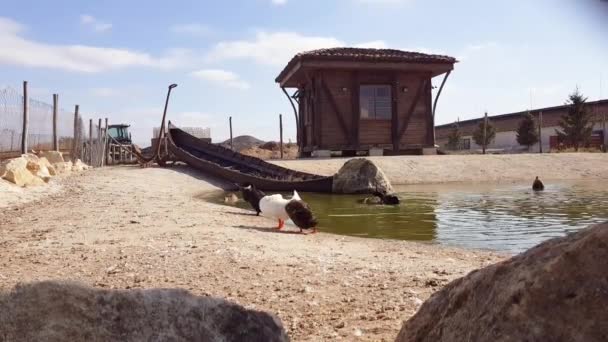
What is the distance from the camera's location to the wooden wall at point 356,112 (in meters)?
28.2

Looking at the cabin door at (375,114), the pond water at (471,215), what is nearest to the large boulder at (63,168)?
the pond water at (471,215)

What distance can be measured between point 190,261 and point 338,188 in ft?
42.2

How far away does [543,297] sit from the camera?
2.04 m

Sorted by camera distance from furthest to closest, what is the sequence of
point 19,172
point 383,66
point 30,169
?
point 383,66
point 30,169
point 19,172

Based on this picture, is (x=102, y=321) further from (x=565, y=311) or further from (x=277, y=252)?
(x=277, y=252)

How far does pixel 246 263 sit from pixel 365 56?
2217 centimetres

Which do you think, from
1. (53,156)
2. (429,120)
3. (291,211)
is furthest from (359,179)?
(429,120)

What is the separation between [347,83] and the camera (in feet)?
92.9

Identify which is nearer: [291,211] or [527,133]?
[291,211]

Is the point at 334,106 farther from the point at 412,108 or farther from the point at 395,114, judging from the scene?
the point at 412,108

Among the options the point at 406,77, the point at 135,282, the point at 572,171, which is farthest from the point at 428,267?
the point at 406,77

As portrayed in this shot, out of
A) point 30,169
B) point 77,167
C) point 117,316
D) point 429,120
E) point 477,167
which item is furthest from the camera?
point 429,120

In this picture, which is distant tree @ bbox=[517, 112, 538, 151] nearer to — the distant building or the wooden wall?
the distant building

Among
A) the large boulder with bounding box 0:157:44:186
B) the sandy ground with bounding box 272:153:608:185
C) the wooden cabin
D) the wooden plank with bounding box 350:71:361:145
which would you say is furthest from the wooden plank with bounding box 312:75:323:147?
the large boulder with bounding box 0:157:44:186
